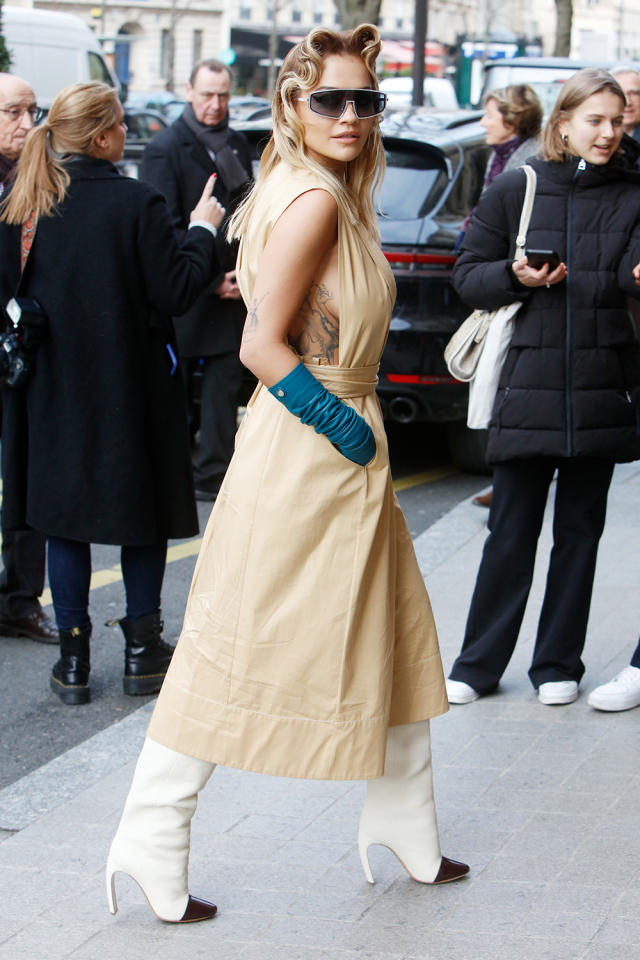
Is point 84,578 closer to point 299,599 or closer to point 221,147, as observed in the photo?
point 299,599

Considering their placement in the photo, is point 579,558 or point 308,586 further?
point 579,558

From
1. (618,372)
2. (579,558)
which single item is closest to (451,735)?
(579,558)

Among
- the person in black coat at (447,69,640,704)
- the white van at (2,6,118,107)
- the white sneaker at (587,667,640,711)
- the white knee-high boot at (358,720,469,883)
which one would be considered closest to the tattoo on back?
the white knee-high boot at (358,720,469,883)

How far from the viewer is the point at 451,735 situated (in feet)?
13.3

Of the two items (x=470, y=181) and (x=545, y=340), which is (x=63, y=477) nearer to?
(x=545, y=340)

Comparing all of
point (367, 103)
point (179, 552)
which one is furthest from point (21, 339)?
point (179, 552)

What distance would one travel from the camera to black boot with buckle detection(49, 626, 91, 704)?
14.7ft

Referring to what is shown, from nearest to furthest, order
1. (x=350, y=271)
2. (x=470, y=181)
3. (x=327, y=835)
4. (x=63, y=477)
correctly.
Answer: (x=350, y=271) → (x=327, y=835) → (x=63, y=477) → (x=470, y=181)

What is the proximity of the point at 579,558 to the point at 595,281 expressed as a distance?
0.91 m

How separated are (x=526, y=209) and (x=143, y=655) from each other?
1983mm

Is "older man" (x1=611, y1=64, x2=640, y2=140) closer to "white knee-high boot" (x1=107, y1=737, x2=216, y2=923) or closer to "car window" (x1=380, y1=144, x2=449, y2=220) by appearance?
"car window" (x1=380, y1=144, x2=449, y2=220)

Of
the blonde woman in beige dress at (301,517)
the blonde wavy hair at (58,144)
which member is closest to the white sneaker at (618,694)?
the blonde woman in beige dress at (301,517)

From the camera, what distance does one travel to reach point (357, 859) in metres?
3.25

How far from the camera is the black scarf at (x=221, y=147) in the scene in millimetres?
7008
